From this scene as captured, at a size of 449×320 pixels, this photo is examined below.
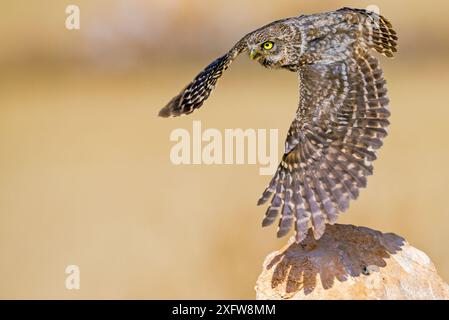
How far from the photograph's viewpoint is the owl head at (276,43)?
30.8 ft

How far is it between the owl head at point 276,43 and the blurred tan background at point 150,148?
4.05 meters

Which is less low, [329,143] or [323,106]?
[323,106]

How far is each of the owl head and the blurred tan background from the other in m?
4.05

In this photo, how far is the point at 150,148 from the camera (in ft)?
51.1

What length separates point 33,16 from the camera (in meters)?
19.5

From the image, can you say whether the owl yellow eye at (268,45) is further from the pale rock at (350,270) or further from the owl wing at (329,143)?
the pale rock at (350,270)

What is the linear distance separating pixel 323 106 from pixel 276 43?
2.37 feet

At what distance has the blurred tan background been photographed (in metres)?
13.4

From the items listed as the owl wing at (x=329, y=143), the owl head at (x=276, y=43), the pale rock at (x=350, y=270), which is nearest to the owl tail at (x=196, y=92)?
the owl head at (x=276, y=43)

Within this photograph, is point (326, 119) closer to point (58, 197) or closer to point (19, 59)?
point (58, 197)

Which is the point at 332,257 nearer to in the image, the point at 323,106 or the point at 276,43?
the point at 323,106

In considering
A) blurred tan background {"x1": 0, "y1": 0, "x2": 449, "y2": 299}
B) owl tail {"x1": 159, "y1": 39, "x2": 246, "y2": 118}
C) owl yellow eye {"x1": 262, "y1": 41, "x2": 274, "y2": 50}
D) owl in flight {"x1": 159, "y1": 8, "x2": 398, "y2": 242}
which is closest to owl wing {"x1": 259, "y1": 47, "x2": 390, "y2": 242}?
owl in flight {"x1": 159, "y1": 8, "x2": 398, "y2": 242}

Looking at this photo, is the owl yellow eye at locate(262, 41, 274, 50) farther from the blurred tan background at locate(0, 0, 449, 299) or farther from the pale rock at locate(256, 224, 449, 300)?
the blurred tan background at locate(0, 0, 449, 299)

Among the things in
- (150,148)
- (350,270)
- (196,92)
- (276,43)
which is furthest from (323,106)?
(150,148)
